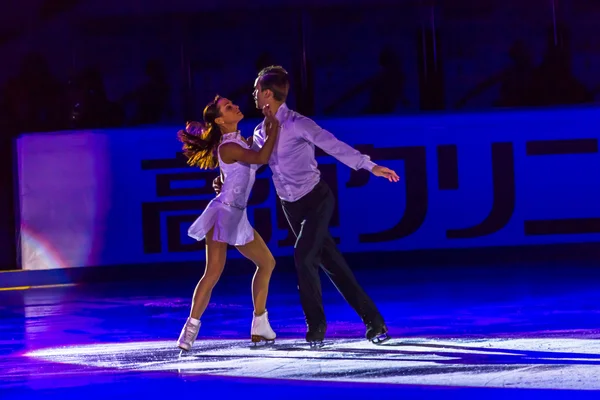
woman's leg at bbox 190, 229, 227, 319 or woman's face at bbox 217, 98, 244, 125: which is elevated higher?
woman's face at bbox 217, 98, 244, 125

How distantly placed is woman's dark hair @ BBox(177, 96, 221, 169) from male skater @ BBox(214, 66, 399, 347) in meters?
0.29

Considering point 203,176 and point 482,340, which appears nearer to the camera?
point 482,340

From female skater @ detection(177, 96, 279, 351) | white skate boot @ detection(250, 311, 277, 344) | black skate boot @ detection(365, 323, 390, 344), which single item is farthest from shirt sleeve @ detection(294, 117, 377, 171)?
white skate boot @ detection(250, 311, 277, 344)

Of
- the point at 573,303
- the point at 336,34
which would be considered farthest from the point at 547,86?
the point at 573,303

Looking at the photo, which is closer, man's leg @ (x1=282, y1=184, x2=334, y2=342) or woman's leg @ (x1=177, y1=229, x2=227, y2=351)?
man's leg @ (x1=282, y1=184, x2=334, y2=342)

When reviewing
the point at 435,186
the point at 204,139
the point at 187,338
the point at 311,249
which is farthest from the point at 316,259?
the point at 435,186

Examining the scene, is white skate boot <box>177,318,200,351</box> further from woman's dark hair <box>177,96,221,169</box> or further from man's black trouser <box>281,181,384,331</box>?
woman's dark hair <box>177,96,221,169</box>

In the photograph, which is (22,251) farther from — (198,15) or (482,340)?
(482,340)

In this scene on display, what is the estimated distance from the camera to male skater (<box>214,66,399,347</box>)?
668cm

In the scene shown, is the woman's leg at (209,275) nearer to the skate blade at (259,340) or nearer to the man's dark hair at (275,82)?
the skate blade at (259,340)

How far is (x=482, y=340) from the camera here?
6793 mm

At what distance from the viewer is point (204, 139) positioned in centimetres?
695

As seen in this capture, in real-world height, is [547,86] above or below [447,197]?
above

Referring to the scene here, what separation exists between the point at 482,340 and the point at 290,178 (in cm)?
153
